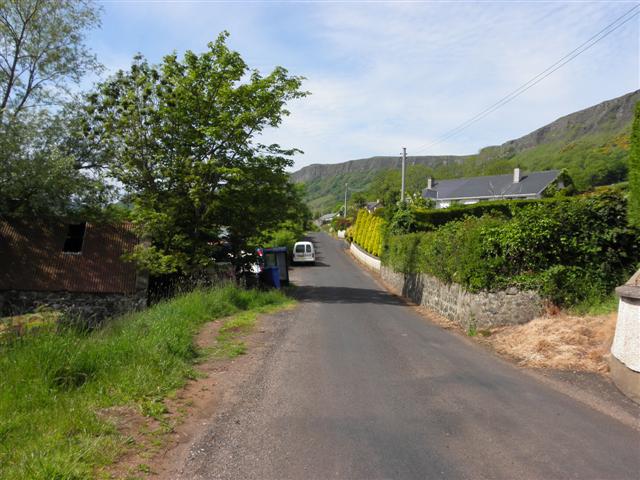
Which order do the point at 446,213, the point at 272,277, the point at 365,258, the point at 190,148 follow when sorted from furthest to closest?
1. the point at 365,258
2. the point at 446,213
3. the point at 272,277
4. the point at 190,148

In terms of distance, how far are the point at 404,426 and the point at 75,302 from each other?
63.6 ft

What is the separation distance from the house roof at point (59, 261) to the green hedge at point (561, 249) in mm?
15055

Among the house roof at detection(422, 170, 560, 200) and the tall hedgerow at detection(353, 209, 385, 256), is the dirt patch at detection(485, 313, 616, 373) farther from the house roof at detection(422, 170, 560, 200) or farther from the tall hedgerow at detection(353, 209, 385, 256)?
the house roof at detection(422, 170, 560, 200)

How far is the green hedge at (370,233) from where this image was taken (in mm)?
38728

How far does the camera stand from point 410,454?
4.69 metres

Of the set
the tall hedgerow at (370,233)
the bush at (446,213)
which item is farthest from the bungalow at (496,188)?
the bush at (446,213)

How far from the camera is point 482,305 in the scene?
12.6m

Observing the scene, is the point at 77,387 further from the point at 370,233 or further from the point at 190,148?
the point at 370,233

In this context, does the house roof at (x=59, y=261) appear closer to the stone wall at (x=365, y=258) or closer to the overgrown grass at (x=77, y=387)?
the overgrown grass at (x=77, y=387)

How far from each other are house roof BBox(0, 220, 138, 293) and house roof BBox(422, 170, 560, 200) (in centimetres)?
5721

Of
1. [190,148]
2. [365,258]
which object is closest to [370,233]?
[365,258]

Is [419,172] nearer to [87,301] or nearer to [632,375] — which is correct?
[87,301]

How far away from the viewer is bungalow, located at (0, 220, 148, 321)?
69.1ft

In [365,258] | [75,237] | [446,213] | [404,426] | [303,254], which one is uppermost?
[446,213]
